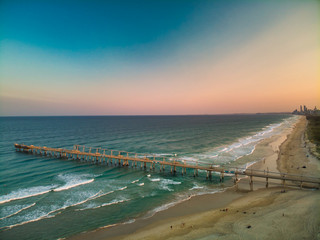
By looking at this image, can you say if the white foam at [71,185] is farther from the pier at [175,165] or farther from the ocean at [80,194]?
the pier at [175,165]

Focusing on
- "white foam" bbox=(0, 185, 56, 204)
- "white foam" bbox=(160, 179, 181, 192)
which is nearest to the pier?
"white foam" bbox=(160, 179, 181, 192)

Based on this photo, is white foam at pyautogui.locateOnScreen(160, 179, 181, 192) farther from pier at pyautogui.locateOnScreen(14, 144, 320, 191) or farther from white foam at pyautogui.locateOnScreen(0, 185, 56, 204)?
white foam at pyautogui.locateOnScreen(0, 185, 56, 204)

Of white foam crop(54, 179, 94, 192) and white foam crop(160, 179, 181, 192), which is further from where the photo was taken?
white foam crop(160, 179, 181, 192)

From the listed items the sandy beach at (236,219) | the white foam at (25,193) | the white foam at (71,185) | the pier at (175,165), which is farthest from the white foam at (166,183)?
the white foam at (25,193)

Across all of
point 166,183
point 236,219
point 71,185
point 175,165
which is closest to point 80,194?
point 71,185

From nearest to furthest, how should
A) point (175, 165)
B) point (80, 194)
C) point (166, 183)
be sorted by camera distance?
point (80, 194) < point (166, 183) < point (175, 165)

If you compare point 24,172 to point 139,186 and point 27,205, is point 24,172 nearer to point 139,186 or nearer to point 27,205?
point 27,205

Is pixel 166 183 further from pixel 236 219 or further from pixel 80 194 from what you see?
pixel 236 219
